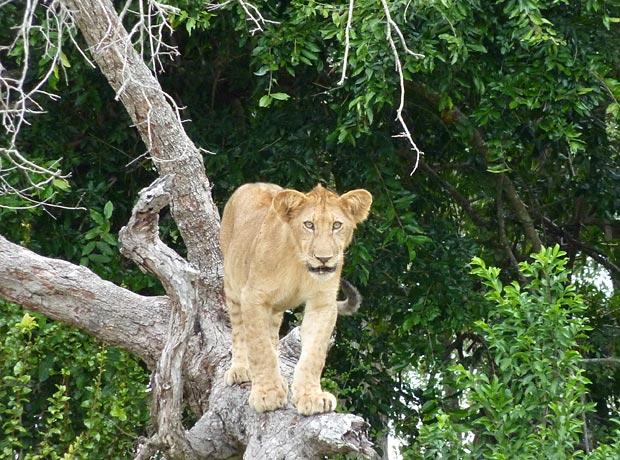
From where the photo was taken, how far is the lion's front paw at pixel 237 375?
251 inches

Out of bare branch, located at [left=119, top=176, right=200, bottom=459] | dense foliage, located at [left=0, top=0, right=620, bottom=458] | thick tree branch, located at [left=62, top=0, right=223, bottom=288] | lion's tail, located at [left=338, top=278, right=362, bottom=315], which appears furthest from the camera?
lion's tail, located at [left=338, top=278, right=362, bottom=315]

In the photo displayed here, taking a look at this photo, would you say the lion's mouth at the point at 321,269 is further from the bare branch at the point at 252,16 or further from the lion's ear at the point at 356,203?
the bare branch at the point at 252,16

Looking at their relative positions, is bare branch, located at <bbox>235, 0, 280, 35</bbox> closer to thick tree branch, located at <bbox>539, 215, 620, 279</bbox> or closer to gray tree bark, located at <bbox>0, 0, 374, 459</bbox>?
gray tree bark, located at <bbox>0, 0, 374, 459</bbox>

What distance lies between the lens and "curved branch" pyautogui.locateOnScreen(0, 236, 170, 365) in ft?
22.0

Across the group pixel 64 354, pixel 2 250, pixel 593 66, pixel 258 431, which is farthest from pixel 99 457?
pixel 593 66

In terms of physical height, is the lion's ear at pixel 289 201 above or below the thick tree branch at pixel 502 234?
above

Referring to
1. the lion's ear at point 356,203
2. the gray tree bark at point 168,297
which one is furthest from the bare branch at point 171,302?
the lion's ear at point 356,203

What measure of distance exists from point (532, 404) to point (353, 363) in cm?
305

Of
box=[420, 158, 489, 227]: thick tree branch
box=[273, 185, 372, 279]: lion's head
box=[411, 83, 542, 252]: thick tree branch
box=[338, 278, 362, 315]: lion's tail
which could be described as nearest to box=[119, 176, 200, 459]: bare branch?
box=[273, 185, 372, 279]: lion's head

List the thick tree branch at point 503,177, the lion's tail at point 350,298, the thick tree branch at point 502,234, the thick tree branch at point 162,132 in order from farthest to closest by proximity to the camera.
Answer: the thick tree branch at point 502,234, the thick tree branch at point 503,177, the lion's tail at point 350,298, the thick tree branch at point 162,132

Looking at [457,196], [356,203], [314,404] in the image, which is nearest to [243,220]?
[356,203]

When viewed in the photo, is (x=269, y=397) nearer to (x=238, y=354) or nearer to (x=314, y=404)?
(x=314, y=404)

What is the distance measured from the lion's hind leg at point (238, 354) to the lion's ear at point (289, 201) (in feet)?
2.51

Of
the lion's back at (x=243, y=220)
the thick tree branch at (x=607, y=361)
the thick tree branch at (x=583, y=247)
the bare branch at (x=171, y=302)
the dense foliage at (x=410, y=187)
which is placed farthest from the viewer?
the thick tree branch at (x=583, y=247)
